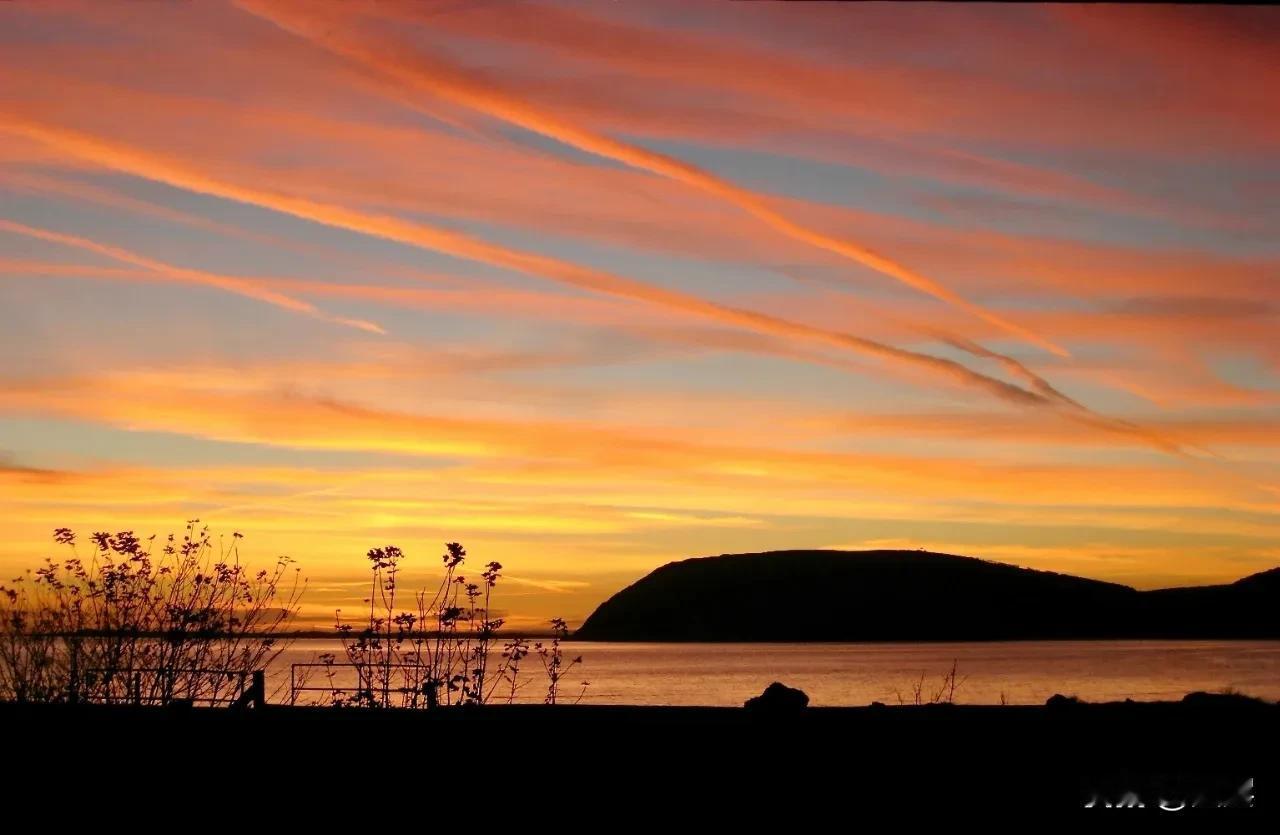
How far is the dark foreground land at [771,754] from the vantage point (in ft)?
29.0

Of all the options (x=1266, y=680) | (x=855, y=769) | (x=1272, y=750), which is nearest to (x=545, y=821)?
(x=855, y=769)

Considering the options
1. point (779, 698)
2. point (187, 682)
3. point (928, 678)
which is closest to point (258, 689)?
point (187, 682)

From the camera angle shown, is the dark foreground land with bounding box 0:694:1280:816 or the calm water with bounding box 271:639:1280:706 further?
the calm water with bounding box 271:639:1280:706

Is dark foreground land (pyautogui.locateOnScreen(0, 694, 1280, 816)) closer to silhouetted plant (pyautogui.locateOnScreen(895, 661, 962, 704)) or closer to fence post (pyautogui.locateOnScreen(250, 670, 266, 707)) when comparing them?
fence post (pyautogui.locateOnScreen(250, 670, 266, 707))

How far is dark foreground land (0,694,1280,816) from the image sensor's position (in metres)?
8.83

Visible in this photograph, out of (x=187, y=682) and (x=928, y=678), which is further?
(x=928, y=678)

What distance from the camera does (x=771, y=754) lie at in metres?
9.02

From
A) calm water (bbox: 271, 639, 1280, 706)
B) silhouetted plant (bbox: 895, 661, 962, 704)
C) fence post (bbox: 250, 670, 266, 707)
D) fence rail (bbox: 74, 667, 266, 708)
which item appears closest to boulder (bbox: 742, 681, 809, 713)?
silhouetted plant (bbox: 895, 661, 962, 704)

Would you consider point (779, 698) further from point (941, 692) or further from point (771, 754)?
point (941, 692)

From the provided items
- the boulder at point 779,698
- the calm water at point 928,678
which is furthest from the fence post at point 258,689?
the calm water at point 928,678

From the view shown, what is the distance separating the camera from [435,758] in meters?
9.20

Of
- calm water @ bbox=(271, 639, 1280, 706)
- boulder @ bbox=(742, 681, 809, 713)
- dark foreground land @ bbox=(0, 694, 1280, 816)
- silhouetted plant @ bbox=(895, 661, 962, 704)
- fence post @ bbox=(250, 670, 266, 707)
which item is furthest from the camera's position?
calm water @ bbox=(271, 639, 1280, 706)

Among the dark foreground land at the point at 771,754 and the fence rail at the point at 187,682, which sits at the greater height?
the fence rail at the point at 187,682

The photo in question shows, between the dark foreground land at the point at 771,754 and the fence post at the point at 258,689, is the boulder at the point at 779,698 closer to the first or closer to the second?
the dark foreground land at the point at 771,754
